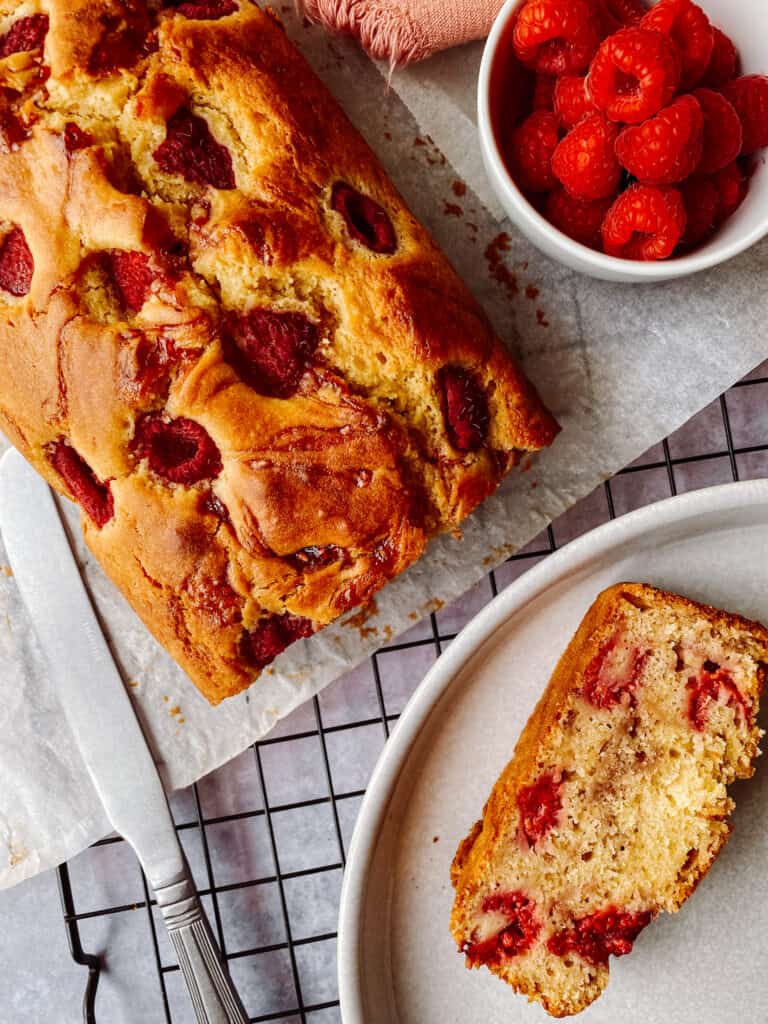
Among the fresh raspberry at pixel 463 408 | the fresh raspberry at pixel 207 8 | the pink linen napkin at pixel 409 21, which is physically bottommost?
the fresh raspberry at pixel 463 408

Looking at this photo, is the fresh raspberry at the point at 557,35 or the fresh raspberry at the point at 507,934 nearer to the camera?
the fresh raspberry at the point at 557,35

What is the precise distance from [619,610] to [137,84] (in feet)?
4.21

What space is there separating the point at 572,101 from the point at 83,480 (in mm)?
1106

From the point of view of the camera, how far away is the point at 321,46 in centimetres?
196

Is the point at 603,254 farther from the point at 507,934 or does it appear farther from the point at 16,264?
the point at 507,934

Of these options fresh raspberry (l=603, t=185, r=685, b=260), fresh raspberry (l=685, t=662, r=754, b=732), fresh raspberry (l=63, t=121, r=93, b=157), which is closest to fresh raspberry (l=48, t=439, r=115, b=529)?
fresh raspberry (l=63, t=121, r=93, b=157)

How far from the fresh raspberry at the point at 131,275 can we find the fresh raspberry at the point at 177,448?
198 mm

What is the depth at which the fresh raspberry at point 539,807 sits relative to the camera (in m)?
1.78

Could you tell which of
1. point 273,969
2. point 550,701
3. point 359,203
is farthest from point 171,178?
point 273,969

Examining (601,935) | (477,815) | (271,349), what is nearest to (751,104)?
(271,349)

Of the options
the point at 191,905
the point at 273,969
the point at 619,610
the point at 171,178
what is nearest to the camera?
the point at 171,178

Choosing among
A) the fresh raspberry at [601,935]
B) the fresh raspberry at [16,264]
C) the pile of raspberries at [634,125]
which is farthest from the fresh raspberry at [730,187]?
the fresh raspberry at [601,935]

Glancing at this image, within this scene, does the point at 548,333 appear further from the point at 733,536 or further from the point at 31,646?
the point at 31,646

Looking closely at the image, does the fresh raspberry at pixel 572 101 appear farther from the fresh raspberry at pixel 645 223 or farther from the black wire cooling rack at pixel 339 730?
the black wire cooling rack at pixel 339 730
